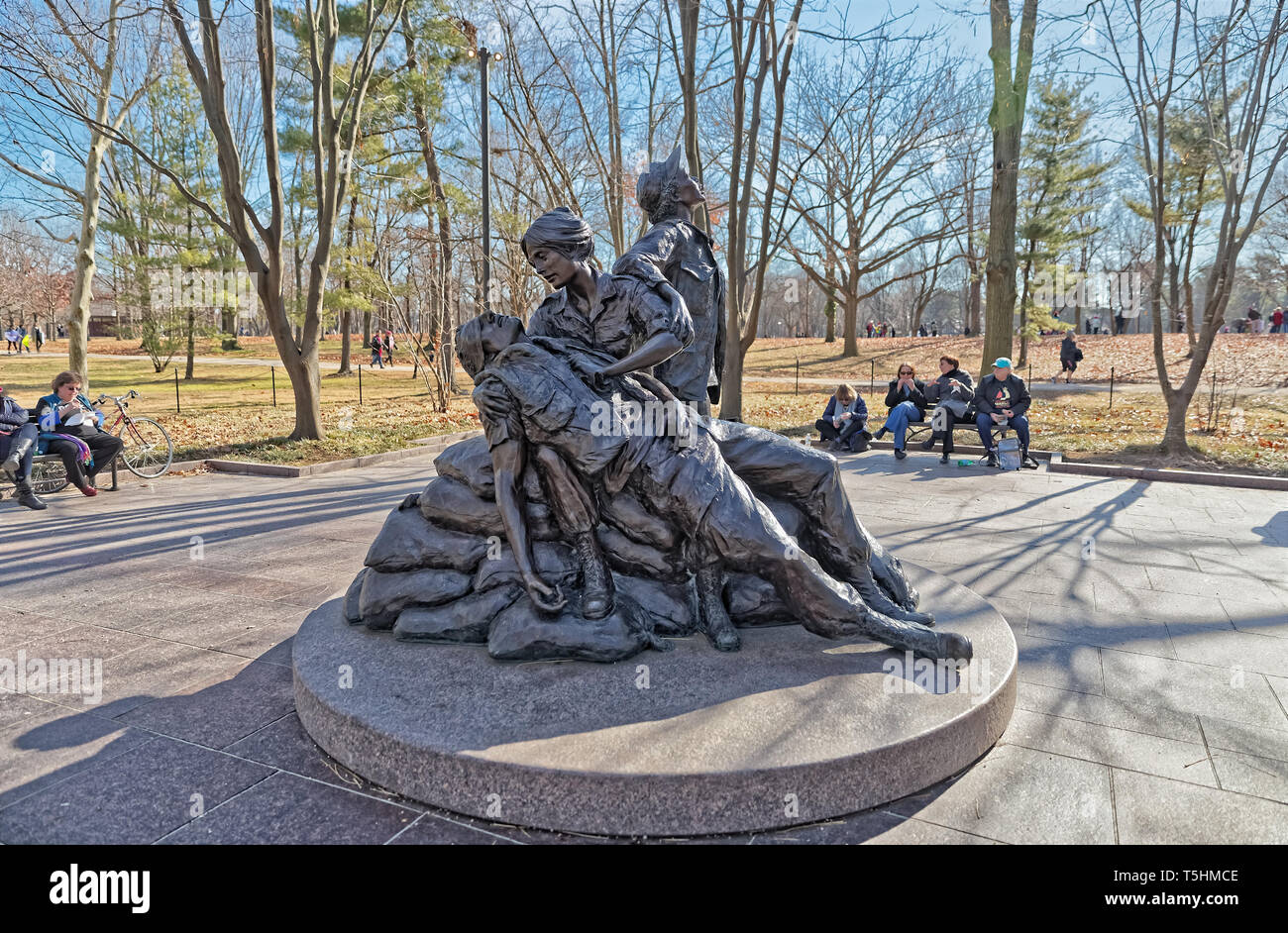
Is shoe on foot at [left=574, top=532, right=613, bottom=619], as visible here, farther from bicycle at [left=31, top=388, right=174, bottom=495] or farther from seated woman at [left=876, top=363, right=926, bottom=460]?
seated woman at [left=876, top=363, right=926, bottom=460]

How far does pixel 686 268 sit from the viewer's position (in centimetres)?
470

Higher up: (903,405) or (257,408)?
(903,405)

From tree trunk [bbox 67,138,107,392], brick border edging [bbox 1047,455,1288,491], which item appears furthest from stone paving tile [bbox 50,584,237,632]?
tree trunk [bbox 67,138,107,392]

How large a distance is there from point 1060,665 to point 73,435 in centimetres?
1008

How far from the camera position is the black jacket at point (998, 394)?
11.3m

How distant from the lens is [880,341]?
1553 inches

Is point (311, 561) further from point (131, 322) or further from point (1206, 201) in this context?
point (1206, 201)

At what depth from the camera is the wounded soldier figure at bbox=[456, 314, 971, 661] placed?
3.60 metres

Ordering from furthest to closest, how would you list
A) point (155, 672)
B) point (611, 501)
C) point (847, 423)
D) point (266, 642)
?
1. point (847, 423)
2. point (266, 642)
3. point (155, 672)
4. point (611, 501)

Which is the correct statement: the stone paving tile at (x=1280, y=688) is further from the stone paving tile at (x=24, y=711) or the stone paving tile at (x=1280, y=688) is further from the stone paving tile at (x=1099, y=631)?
the stone paving tile at (x=24, y=711)

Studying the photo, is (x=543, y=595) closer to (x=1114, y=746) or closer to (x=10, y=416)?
(x=1114, y=746)

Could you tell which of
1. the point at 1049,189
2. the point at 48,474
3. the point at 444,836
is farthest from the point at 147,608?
the point at 1049,189

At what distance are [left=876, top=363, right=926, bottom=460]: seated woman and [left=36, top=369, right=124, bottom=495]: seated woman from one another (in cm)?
1057

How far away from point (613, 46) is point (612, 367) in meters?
13.9
